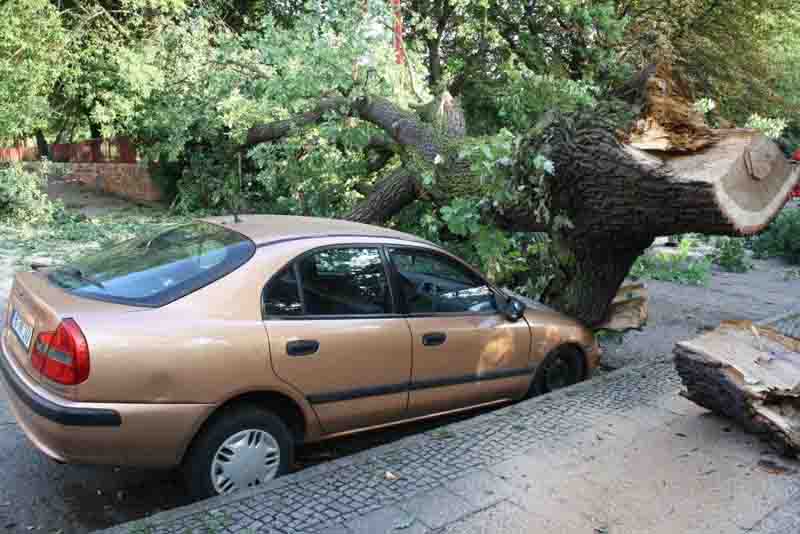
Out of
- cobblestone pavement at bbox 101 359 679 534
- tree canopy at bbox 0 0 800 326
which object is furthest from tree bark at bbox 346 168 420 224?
cobblestone pavement at bbox 101 359 679 534

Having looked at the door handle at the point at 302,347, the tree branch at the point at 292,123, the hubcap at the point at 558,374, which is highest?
the tree branch at the point at 292,123

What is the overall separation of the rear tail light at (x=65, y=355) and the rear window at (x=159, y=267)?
0.32 meters

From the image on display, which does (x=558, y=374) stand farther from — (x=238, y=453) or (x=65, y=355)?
(x=65, y=355)

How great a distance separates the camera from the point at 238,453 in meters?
3.55

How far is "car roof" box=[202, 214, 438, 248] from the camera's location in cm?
397

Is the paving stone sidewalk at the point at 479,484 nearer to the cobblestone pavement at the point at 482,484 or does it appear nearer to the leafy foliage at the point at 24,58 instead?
the cobblestone pavement at the point at 482,484

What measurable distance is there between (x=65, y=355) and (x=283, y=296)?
3.71ft

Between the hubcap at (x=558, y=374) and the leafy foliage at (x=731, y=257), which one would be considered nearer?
the hubcap at (x=558, y=374)

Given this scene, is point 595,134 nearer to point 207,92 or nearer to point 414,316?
point 414,316

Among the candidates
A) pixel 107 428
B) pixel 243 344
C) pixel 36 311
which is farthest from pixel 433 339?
pixel 36 311

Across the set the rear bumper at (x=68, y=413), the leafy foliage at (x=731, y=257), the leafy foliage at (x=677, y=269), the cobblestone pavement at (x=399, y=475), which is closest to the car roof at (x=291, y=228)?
the rear bumper at (x=68, y=413)

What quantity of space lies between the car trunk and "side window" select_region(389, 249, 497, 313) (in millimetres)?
1721

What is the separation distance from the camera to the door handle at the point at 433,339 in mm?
4297

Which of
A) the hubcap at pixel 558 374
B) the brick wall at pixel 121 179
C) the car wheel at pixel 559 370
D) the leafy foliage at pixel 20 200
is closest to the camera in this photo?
the car wheel at pixel 559 370
